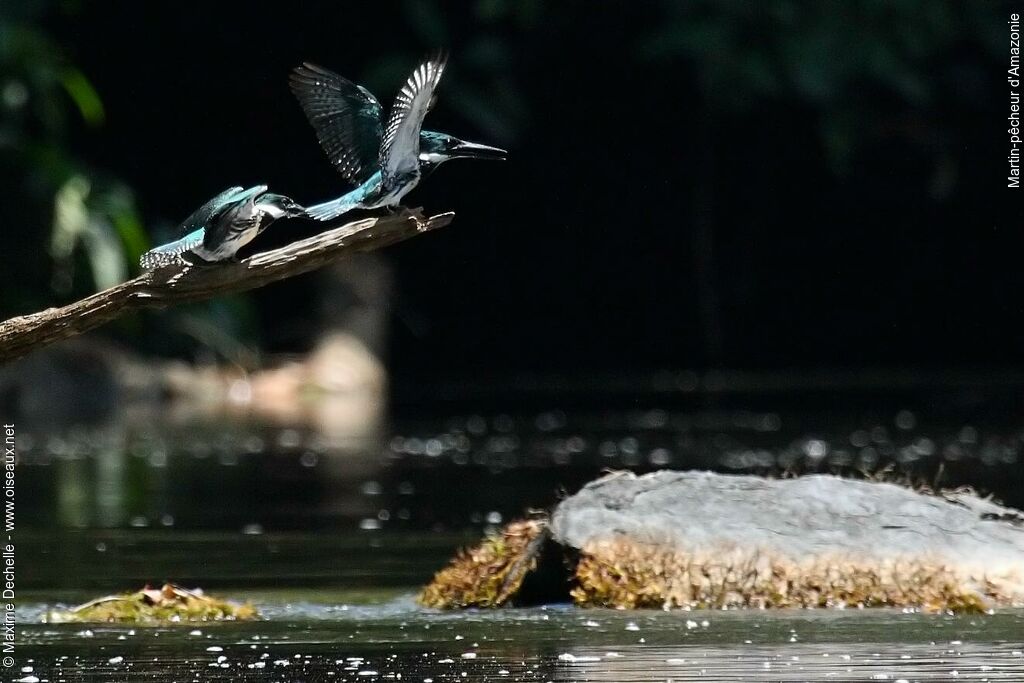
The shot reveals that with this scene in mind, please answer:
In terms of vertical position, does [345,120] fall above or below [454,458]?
below

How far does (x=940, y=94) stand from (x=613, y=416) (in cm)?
1143

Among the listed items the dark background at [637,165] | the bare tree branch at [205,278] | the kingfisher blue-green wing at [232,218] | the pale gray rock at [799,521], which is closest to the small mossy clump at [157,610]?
the pale gray rock at [799,521]

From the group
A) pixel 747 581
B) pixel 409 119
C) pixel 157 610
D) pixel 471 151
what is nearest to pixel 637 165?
pixel 747 581

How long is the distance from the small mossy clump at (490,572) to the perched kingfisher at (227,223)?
2.55 meters

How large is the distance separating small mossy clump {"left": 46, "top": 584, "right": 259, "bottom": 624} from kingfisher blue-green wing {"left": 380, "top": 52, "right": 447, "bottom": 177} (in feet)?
8.00

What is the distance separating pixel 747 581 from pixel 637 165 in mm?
24993

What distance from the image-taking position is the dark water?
762 centimetres

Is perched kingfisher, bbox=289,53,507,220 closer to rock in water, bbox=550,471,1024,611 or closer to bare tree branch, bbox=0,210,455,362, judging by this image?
bare tree branch, bbox=0,210,455,362

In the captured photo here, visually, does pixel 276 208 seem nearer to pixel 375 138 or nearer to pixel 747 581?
pixel 375 138

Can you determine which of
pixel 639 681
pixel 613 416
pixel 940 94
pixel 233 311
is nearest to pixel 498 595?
pixel 639 681

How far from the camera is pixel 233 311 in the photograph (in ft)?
94.0

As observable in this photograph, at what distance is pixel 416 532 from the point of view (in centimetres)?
1266

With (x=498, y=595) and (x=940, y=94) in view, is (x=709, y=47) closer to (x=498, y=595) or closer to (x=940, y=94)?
(x=940, y=94)

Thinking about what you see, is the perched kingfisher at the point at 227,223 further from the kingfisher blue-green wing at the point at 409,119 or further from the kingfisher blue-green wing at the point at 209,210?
the kingfisher blue-green wing at the point at 409,119
